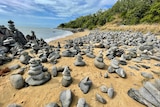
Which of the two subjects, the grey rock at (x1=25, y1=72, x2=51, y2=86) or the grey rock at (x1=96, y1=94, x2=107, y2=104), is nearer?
the grey rock at (x1=96, y1=94, x2=107, y2=104)

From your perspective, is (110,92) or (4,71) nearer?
(110,92)

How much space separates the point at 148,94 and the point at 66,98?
2.25 metres

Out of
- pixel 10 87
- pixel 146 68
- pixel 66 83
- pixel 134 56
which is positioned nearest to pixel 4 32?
pixel 10 87

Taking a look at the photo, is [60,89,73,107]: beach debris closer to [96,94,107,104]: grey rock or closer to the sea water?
[96,94,107,104]: grey rock

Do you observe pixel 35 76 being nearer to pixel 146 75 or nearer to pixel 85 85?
pixel 85 85

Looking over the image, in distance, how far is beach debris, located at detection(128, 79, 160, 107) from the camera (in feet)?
11.7

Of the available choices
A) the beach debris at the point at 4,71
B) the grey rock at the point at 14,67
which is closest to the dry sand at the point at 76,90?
the beach debris at the point at 4,71

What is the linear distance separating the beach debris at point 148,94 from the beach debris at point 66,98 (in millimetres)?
1718

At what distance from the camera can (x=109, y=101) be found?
381 cm

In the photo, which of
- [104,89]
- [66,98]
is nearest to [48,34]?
[104,89]

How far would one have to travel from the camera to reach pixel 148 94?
12.4ft

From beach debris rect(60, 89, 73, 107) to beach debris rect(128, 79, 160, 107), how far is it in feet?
5.64

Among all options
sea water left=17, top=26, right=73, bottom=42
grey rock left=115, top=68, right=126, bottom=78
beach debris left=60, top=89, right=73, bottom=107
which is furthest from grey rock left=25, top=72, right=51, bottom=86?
sea water left=17, top=26, right=73, bottom=42

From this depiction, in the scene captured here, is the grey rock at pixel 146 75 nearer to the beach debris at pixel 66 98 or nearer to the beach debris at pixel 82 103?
the beach debris at pixel 82 103
